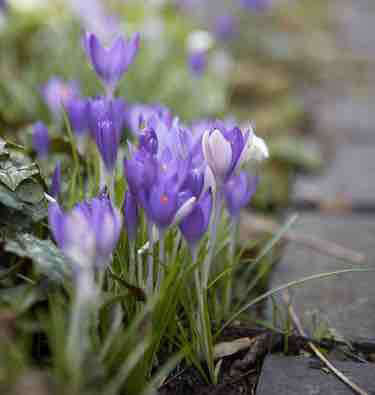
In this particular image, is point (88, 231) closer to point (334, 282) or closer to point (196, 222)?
point (196, 222)

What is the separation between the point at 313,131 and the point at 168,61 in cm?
93

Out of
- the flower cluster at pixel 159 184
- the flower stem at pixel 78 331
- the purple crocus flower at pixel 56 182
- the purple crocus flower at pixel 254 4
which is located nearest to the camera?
the flower stem at pixel 78 331

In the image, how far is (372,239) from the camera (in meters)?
2.05

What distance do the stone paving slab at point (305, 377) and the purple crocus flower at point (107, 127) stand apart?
532 mm

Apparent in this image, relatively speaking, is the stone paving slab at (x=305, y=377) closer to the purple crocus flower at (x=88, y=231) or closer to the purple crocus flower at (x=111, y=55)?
the purple crocus flower at (x=88, y=231)

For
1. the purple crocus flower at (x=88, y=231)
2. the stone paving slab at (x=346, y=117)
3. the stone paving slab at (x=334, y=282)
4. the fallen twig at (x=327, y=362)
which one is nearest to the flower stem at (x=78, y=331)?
the purple crocus flower at (x=88, y=231)

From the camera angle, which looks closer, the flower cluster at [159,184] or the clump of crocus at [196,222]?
the flower cluster at [159,184]

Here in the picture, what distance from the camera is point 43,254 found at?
3.59ft

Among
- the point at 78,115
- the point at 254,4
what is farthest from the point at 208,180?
the point at 254,4

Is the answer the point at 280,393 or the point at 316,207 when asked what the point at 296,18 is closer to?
the point at 316,207

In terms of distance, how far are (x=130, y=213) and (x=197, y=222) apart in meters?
0.13

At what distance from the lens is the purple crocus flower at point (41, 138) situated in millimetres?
1626

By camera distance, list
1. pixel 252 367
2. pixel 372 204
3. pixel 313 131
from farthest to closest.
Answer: pixel 313 131 < pixel 372 204 < pixel 252 367

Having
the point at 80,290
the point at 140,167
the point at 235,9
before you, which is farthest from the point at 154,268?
the point at 235,9
